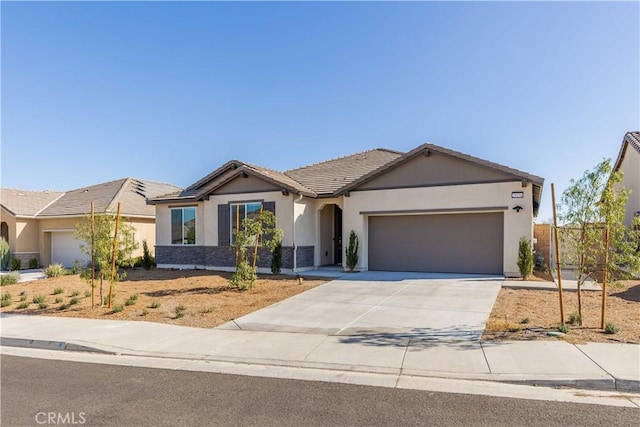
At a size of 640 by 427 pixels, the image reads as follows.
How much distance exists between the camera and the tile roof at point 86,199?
77.3ft

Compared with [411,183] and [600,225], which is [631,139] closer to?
[411,183]

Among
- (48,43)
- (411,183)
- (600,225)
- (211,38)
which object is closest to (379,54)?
(411,183)

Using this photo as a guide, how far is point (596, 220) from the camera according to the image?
7520 mm

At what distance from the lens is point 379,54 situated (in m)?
14.9

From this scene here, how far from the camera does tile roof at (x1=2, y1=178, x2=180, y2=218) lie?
77.3 ft

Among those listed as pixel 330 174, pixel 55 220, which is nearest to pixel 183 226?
pixel 330 174

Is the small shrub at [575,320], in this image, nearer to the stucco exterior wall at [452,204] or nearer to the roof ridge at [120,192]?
the stucco exterior wall at [452,204]

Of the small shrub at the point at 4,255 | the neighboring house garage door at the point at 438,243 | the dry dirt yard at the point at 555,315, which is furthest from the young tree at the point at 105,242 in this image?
the small shrub at the point at 4,255

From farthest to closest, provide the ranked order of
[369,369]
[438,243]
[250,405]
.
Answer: [438,243]
[369,369]
[250,405]

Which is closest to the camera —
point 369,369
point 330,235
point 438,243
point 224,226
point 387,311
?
point 369,369

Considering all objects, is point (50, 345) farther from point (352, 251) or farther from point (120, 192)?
point (120, 192)

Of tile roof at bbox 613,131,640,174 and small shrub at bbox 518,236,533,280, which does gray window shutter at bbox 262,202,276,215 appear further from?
tile roof at bbox 613,131,640,174

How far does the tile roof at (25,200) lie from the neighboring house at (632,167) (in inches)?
1271

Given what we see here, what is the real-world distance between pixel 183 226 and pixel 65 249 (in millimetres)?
10388
